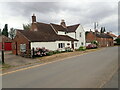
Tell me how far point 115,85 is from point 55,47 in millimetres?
22409

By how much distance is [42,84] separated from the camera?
248 inches

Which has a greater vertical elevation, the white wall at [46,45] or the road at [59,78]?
the white wall at [46,45]

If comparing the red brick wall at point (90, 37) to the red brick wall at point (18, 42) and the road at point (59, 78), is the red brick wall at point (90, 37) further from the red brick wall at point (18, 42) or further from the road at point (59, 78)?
the road at point (59, 78)

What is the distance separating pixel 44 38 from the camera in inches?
1041

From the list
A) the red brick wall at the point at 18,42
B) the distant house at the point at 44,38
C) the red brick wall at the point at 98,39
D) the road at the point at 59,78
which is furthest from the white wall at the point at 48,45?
the red brick wall at the point at 98,39

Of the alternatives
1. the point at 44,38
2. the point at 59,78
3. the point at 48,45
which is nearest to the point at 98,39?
the point at 48,45

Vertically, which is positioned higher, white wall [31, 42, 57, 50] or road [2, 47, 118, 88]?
white wall [31, 42, 57, 50]

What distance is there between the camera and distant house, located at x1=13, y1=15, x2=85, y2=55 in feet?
76.5

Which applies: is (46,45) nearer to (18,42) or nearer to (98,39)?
(18,42)

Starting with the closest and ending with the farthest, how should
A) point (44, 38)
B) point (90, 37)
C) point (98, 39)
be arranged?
point (44, 38) < point (98, 39) < point (90, 37)

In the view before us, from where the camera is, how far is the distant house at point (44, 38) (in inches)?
918

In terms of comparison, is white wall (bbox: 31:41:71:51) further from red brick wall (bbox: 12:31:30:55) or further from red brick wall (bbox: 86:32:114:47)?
red brick wall (bbox: 86:32:114:47)

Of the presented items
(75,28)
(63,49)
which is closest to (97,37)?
(75,28)

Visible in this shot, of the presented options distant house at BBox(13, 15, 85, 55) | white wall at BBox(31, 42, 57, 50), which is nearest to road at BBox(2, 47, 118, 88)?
distant house at BBox(13, 15, 85, 55)
